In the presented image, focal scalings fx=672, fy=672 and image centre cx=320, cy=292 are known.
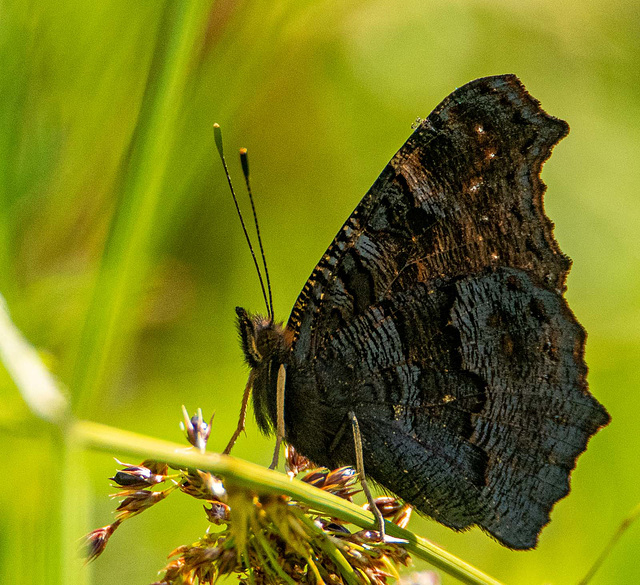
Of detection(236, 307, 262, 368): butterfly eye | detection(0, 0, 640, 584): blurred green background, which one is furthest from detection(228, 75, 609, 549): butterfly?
detection(0, 0, 640, 584): blurred green background

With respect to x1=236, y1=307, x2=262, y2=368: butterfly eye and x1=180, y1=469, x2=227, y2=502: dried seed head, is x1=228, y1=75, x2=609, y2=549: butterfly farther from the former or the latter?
x1=180, y1=469, x2=227, y2=502: dried seed head

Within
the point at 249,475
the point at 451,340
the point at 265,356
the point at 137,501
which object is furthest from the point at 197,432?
the point at 451,340

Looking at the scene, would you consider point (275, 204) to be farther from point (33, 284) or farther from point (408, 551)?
point (408, 551)

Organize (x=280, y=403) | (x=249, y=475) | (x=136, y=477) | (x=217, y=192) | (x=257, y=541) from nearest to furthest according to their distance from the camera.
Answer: (x=249, y=475) → (x=257, y=541) → (x=136, y=477) → (x=280, y=403) → (x=217, y=192)

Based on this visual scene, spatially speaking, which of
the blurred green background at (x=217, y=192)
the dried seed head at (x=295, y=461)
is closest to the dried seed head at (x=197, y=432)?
the blurred green background at (x=217, y=192)

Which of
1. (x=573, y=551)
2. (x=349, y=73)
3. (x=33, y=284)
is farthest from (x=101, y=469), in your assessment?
(x=349, y=73)

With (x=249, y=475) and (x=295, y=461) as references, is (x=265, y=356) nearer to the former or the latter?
(x=295, y=461)
